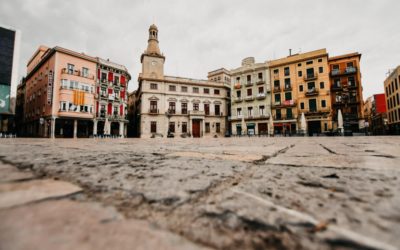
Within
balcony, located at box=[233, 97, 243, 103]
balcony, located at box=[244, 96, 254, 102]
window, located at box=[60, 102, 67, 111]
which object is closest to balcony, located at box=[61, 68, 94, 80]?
window, located at box=[60, 102, 67, 111]

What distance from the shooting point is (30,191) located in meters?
0.74

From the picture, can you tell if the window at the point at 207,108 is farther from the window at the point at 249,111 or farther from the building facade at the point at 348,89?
the building facade at the point at 348,89

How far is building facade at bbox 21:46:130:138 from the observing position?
19328 millimetres

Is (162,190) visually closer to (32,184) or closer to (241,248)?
(241,248)

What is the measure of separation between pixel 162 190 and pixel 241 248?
1.50 ft

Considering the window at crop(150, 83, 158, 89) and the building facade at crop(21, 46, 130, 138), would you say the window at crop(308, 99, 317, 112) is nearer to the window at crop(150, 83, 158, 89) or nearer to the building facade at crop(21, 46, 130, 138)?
the window at crop(150, 83, 158, 89)

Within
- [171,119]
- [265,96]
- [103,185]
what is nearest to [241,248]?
[103,185]

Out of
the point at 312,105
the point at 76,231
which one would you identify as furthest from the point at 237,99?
the point at 76,231

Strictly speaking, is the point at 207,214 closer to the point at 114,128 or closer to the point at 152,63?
the point at 114,128

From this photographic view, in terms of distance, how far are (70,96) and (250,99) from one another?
74.7 feet

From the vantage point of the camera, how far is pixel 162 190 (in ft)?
2.62

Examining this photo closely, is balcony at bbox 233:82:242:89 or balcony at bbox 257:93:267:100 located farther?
balcony at bbox 233:82:242:89

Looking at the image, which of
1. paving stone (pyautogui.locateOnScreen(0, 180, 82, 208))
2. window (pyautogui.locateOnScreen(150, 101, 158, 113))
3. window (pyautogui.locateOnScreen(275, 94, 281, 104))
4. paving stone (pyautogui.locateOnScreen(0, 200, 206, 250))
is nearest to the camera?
paving stone (pyautogui.locateOnScreen(0, 200, 206, 250))

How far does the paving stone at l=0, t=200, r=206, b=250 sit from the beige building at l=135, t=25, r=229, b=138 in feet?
76.8
